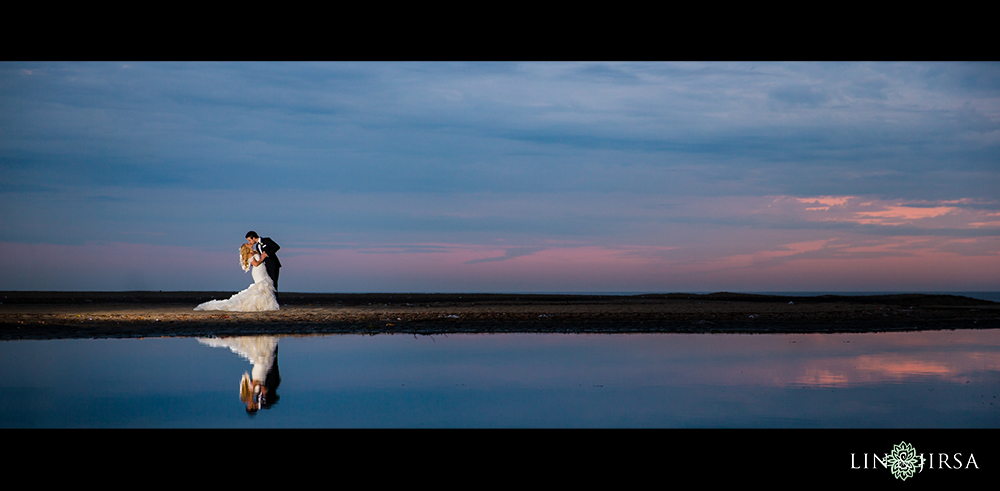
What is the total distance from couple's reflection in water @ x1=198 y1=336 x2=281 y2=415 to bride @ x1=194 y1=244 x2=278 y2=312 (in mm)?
8133

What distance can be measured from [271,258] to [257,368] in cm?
1478

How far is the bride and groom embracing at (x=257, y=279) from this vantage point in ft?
73.4

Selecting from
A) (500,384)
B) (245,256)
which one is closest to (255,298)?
(245,256)

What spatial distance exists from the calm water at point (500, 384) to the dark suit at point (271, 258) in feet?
31.4

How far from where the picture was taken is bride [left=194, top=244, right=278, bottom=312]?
22.3 metres
